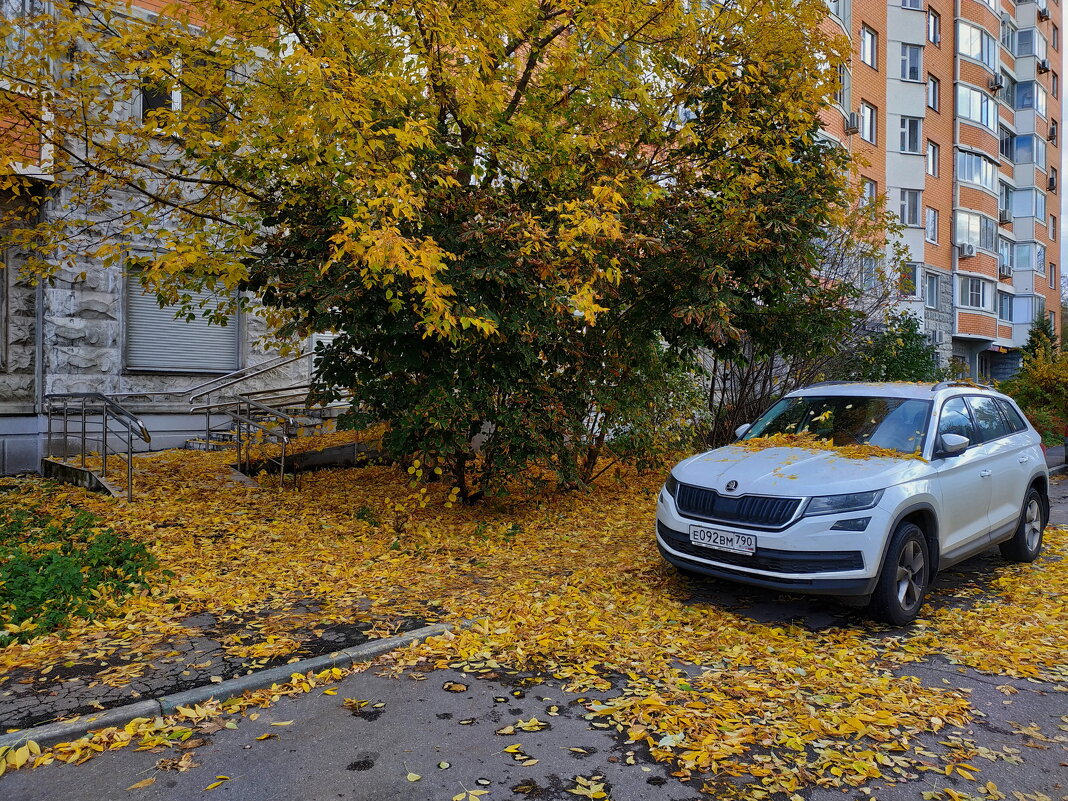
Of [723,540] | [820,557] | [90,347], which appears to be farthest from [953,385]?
[90,347]

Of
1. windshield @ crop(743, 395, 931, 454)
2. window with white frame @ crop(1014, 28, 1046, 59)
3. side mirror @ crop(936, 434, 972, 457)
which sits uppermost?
window with white frame @ crop(1014, 28, 1046, 59)

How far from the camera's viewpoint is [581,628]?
17.5 ft

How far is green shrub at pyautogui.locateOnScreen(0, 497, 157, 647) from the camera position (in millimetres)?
5180

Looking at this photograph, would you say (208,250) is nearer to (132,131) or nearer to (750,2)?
(132,131)

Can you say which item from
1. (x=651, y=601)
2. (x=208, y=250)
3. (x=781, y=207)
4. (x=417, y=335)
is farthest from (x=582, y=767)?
(x=781, y=207)

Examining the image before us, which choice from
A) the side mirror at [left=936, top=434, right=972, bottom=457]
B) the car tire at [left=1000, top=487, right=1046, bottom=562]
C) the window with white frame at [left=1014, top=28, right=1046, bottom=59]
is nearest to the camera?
the side mirror at [left=936, top=434, right=972, bottom=457]

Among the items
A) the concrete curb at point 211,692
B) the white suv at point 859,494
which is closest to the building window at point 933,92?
the white suv at point 859,494

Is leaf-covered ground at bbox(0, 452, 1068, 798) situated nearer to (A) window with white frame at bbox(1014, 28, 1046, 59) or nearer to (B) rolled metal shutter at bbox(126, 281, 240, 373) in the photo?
(B) rolled metal shutter at bbox(126, 281, 240, 373)

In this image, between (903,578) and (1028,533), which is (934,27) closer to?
(1028,533)

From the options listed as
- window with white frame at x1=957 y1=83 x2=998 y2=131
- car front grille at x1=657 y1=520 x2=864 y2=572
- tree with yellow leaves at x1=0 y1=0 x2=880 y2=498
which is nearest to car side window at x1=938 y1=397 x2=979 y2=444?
car front grille at x1=657 y1=520 x2=864 y2=572

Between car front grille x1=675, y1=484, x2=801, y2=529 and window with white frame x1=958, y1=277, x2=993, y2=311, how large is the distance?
1290 inches

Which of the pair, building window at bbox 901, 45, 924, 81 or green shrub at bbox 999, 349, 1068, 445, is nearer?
green shrub at bbox 999, 349, 1068, 445

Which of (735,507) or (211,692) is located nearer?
(211,692)

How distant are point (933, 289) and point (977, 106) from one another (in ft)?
30.0
